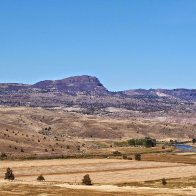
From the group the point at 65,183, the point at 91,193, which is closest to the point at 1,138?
the point at 65,183

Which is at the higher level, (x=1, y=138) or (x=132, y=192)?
(x=1, y=138)

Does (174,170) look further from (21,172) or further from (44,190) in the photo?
(44,190)

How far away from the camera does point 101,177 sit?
9350cm

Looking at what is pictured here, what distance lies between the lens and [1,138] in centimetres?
15500

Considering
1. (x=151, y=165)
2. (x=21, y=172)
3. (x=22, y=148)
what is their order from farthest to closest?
(x=22, y=148)
(x=151, y=165)
(x=21, y=172)

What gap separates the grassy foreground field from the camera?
73375mm

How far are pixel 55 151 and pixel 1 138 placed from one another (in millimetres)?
17947

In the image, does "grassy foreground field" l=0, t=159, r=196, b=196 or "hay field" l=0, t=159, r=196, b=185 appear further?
"hay field" l=0, t=159, r=196, b=185

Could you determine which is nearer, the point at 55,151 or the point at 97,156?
the point at 97,156

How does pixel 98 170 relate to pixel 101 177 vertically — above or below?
above

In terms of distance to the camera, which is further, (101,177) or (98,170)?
(98,170)

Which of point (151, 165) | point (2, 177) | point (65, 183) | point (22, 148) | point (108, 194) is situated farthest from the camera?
point (22, 148)

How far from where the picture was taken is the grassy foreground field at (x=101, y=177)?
73.4 m

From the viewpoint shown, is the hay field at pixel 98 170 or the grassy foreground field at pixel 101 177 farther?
the hay field at pixel 98 170
